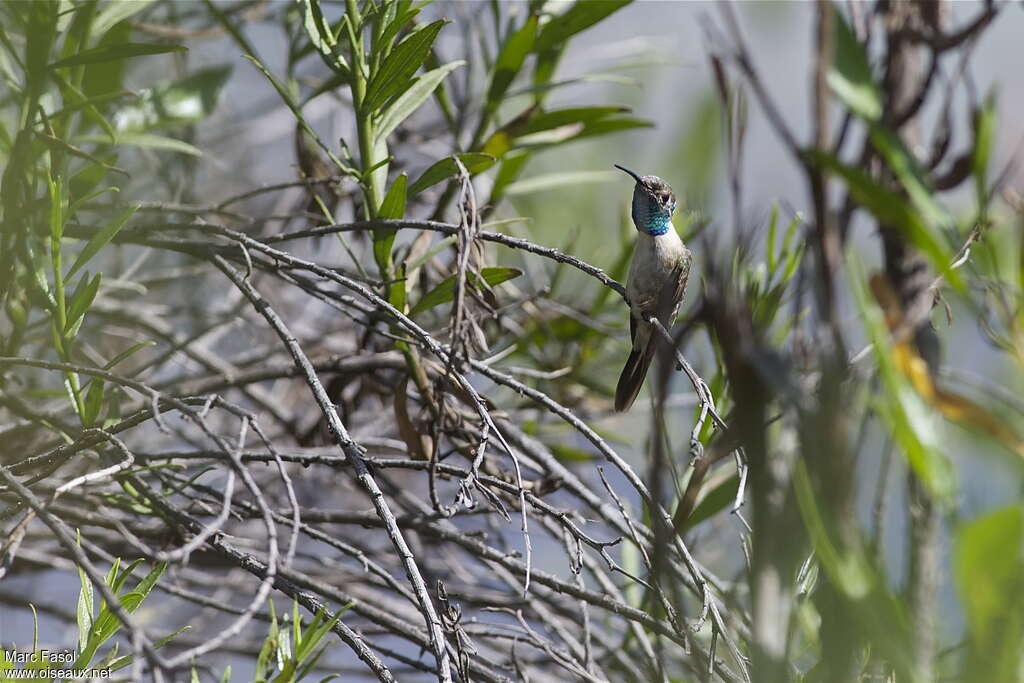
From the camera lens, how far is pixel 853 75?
859mm

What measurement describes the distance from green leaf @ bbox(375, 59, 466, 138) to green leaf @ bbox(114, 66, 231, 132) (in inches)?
26.9

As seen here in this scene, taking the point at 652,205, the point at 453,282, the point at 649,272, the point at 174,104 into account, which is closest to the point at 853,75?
the point at 453,282

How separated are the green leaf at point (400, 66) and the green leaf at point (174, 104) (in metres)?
0.72

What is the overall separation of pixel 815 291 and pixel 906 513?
0.70 feet

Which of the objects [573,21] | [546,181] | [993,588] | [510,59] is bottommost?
[993,588]

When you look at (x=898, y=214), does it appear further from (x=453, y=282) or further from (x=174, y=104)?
(x=174, y=104)

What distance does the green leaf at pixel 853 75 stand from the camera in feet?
2.77

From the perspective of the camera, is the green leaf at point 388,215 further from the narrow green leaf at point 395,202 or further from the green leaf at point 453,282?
the green leaf at point 453,282

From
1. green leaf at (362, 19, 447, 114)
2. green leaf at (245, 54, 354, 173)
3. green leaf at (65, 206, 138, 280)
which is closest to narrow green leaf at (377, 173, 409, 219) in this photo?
green leaf at (245, 54, 354, 173)

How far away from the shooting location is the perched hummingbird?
2.99m

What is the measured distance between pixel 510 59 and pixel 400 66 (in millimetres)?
676

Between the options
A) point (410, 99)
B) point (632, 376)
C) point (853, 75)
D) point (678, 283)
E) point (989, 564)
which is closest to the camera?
point (989, 564)

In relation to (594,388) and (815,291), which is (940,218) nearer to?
(815,291)

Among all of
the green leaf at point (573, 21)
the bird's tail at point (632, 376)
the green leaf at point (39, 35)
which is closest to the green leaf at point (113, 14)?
the green leaf at point (39, 35)
